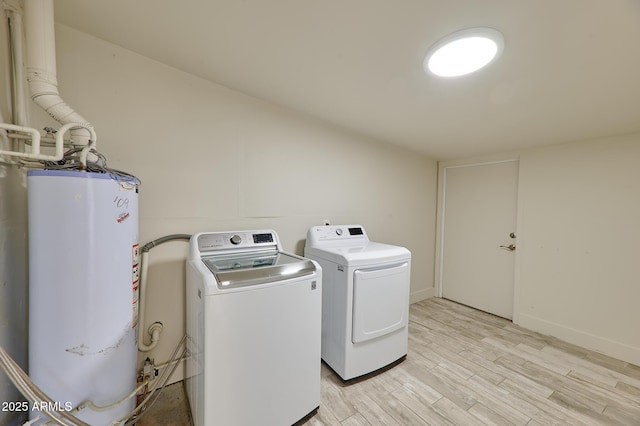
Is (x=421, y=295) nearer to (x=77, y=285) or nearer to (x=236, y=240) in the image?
(x=236, y=240)

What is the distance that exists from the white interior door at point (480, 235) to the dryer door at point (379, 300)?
1.83 metres

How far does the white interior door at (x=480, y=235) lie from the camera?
291 centimetres

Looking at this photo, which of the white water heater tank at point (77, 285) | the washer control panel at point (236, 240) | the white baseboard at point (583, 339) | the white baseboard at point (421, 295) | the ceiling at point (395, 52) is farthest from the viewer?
the white baseboard at point (421, 295)

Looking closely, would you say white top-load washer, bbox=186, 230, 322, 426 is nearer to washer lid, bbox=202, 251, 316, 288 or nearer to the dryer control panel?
washer lid, bbox=202, 251, 316, 288

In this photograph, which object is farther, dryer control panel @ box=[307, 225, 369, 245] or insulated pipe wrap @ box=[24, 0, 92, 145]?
dryer control panel @ box=[307, 225, 369, 245]

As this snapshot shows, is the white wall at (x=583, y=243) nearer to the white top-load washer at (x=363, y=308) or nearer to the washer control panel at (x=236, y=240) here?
the white top-load washer at (x=363, y=308)

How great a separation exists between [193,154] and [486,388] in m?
2.71

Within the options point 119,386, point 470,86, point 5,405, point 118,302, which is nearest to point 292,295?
point 118,302

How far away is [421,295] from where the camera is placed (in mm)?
3385

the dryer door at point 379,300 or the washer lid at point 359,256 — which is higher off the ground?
the washer lid at point 359,256

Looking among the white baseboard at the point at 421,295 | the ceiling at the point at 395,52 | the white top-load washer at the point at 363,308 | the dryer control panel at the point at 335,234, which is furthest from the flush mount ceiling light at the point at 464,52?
the white baseboard at the point at 421,295

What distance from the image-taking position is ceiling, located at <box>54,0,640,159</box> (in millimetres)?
1026

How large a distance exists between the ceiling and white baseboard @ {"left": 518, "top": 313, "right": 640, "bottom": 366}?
196 cm

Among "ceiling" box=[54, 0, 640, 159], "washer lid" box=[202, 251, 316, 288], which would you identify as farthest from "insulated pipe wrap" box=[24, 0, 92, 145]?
"washer lid" box=[202, 251, 316, 288]
